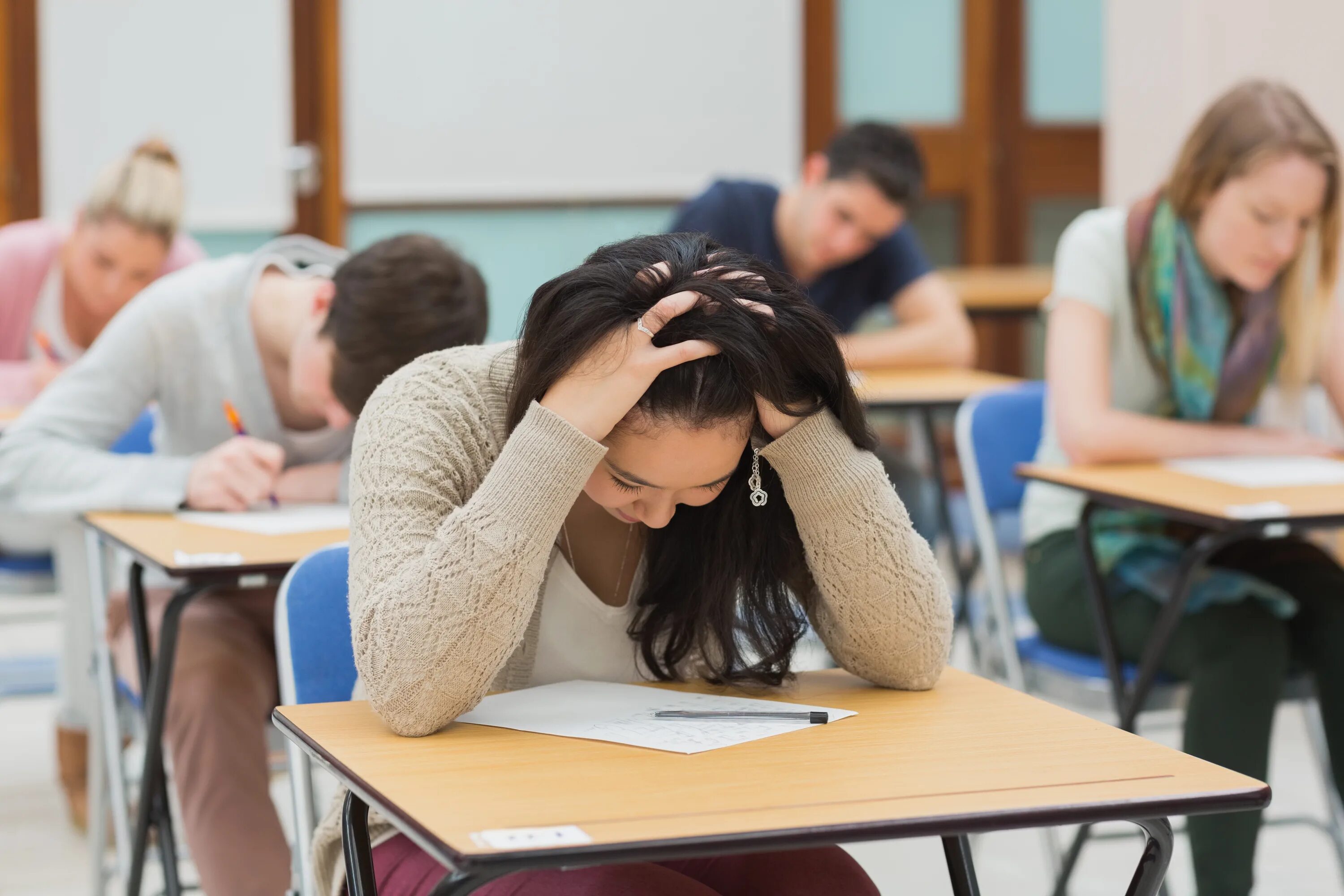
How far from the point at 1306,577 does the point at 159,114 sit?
13.7 ft

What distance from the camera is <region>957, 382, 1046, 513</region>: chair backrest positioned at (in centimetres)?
258

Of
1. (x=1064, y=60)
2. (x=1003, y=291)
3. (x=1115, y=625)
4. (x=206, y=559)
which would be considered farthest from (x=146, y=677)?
(x=1064, y=60)

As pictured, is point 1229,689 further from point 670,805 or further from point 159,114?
point 159,114

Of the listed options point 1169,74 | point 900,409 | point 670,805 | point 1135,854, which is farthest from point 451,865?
point 1169,74

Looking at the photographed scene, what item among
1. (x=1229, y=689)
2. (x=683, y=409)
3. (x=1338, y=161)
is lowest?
(x=1229, y=689)

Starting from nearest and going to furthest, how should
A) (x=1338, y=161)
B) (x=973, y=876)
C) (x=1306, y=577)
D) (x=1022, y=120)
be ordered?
(x=973, y=876) → (x=1306, y=577) → (x=1338, y=161) → (x=1022, y=120)

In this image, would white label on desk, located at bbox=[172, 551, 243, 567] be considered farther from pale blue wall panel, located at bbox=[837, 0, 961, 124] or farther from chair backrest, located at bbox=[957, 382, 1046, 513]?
pale blue wall panel, located at bbox=[837, 0, 961, 124]

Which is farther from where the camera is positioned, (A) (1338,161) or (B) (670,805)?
(A) (1338,161)

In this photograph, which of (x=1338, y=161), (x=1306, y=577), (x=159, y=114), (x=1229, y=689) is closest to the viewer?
(x=1229, y=689)

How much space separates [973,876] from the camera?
4.57 ft

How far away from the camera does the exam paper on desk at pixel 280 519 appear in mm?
2066

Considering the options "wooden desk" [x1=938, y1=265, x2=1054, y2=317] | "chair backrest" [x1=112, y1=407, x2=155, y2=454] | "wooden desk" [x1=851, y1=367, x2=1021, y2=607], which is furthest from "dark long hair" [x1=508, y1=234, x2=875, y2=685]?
"wooden desk" [x1=938, y1=265, x2=1054, y2=317]

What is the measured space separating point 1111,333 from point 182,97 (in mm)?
3699

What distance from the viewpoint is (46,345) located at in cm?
322
